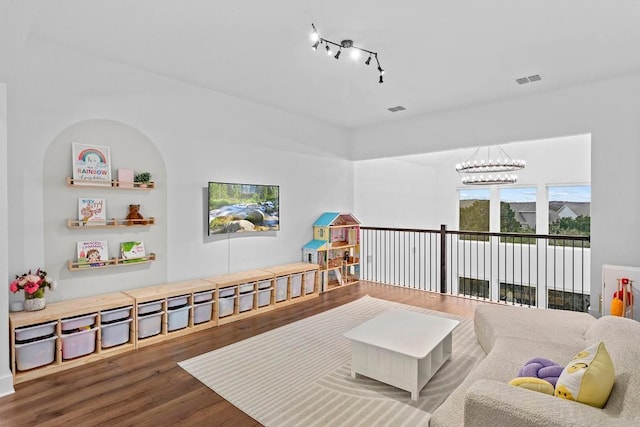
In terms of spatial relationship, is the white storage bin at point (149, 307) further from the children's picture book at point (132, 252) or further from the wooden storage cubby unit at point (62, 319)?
the children's picture book at point (132, 252)

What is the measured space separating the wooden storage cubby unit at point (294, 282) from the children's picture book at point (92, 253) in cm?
203

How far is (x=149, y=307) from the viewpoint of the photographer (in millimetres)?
3475

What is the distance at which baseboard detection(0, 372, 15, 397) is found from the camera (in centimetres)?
253

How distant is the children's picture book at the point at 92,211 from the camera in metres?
3.33

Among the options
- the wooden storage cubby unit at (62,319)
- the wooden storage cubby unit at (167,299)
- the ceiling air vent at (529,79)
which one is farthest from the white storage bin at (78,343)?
the ceiling air vent at (529,79)

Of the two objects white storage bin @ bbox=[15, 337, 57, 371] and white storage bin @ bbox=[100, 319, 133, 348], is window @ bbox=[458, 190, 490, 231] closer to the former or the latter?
white storage bin @ bbox=[100, 319, 133, 348]

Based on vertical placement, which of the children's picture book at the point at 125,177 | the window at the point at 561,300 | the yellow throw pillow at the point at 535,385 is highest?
the children's picture book at the point at 125,177

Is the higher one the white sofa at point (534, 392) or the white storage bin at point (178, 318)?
the white sofa at point (534, 392)

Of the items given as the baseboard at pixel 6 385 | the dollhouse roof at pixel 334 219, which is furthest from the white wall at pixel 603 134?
the baseboard at pixel 6 385

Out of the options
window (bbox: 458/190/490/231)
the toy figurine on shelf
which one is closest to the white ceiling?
the toy figurine on shelf

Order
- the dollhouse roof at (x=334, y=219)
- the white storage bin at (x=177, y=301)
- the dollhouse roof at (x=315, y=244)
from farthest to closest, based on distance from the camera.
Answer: the dollhouse roof at (x=334, y=219)
the dollhouse roof at (x=315, y=244)
the white storage bin at (x=177, y=301)

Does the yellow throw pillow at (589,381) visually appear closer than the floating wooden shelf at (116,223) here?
Yes

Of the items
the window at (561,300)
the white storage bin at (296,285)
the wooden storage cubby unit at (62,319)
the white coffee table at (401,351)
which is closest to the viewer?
the white coffee table at (401,351)

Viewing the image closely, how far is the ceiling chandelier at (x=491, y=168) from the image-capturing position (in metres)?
6.14
